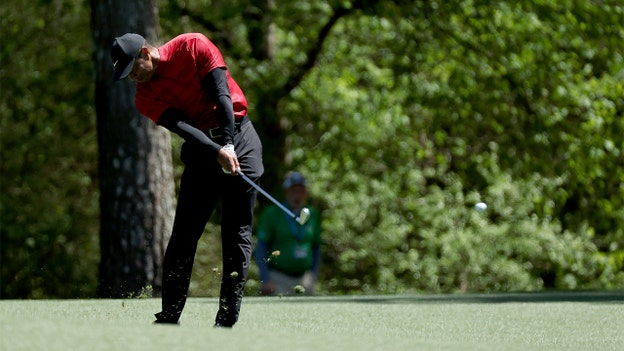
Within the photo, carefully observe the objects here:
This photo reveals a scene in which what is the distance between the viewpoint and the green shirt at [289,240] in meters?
13.5

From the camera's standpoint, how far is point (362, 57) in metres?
24.7

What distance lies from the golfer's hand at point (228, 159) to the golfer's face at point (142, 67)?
0.65 m

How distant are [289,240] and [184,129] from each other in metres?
5.88

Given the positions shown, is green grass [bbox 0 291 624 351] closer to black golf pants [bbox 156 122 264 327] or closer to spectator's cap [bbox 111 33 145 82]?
black golf pants [bbox 156 122 264 327]

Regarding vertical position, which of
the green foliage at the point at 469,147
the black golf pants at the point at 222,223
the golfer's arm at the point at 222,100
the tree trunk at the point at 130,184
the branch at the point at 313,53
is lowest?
the green foliage at the point at 469,147

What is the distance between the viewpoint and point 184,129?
772cm

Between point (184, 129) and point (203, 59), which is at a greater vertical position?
point (203, 59)

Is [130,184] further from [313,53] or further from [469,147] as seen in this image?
[469,147]

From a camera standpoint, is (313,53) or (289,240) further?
(313,53)

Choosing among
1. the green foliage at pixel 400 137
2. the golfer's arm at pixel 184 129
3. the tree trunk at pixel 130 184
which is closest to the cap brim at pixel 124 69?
the golfer's arm at pixel 184 129

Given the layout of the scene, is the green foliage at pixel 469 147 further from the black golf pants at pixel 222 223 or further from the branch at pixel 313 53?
the black golf pants at pixel 222 223

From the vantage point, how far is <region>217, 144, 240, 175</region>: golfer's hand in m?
7.61

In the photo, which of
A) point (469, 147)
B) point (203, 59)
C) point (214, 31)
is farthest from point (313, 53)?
point (203, 59)

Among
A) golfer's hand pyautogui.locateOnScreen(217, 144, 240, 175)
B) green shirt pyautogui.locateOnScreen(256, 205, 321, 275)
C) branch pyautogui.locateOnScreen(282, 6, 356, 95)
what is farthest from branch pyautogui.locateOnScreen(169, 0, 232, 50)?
golfer's hand pyautogui.locateOnScreen(217, 144, 240, 175)
